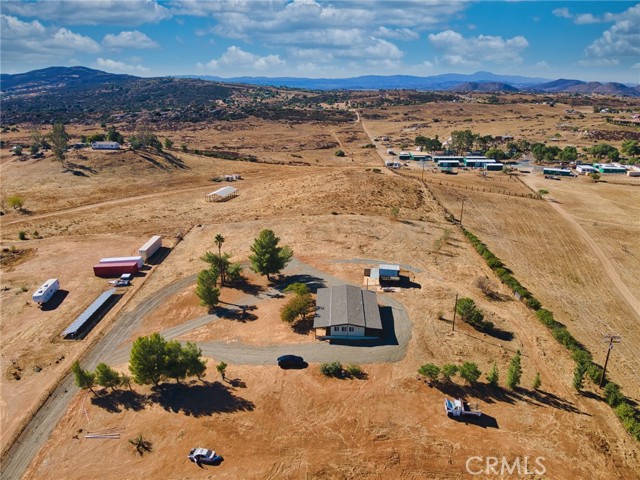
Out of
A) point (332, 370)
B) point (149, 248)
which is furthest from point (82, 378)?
point (149, 248)

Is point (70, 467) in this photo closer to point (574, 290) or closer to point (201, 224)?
point (201, 224)

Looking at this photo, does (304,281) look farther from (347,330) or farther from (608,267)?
(608,267)

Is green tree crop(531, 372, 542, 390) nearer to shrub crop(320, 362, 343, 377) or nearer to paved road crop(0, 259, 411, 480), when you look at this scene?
paved road crop(0, 259, 411, 480)

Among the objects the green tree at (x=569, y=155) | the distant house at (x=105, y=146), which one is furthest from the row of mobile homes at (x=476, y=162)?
the distant house at (x=105, y=146)

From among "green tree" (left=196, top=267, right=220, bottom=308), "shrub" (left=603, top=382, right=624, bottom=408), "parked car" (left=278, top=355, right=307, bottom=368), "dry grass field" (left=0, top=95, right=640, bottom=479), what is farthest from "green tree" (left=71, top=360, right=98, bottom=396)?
"shrub" (left=603, top=382, right=624, bottom=408)

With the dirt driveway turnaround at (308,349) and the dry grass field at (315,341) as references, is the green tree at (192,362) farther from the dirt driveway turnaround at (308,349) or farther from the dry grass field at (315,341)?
the dirt driveway turnaround at (308,349)
